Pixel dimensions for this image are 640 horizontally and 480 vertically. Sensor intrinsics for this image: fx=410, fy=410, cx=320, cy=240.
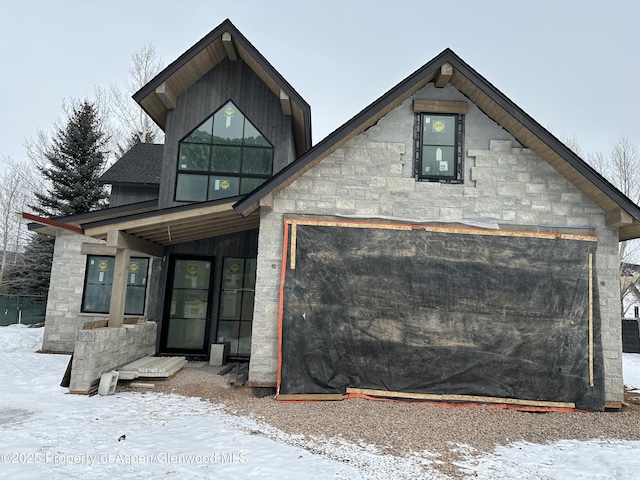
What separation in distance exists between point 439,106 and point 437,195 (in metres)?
1.77

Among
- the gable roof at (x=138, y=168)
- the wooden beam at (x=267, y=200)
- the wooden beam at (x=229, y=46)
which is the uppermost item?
the wooden beam at (x=229, y=46)

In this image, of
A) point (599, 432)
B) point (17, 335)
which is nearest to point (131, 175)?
point (17, 335)

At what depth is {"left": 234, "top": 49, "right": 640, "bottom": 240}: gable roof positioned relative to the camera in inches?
283

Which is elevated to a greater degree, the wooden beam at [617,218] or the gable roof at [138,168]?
the gable roof at [138,168]

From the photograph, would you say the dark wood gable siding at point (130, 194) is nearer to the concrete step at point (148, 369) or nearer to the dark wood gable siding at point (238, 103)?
the dark wood gable siding at point (238, 103)

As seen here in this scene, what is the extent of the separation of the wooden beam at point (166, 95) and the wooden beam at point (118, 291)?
406 centimetres

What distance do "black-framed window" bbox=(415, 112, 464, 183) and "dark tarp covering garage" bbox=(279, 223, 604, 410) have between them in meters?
1.14

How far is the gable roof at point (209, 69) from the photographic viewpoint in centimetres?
962

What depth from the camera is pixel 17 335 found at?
12500 mm

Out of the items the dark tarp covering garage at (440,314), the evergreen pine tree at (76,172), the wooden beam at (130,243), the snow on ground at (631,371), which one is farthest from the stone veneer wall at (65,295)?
the snow on ground at (631,371)

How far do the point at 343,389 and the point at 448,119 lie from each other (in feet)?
18.0

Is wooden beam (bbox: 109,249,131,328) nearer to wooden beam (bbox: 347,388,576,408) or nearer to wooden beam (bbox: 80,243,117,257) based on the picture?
wooden beam (bbox: 80,243,117,257)

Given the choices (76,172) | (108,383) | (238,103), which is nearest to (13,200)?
(76,172)

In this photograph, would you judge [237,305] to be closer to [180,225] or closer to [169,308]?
[169,308]
